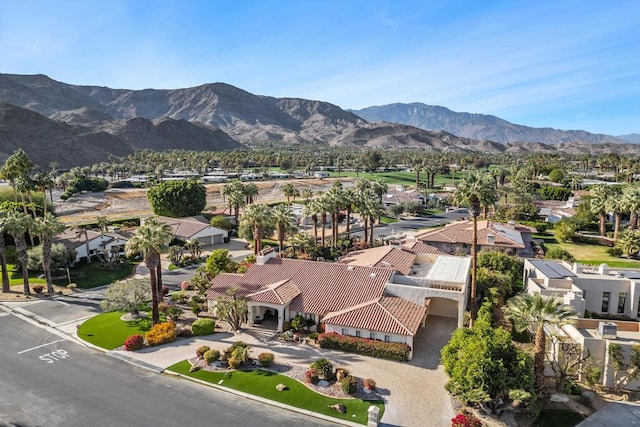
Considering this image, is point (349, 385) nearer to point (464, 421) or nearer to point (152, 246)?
point (464, 421)

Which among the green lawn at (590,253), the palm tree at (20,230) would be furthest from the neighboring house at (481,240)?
the palm tree at (20,230)

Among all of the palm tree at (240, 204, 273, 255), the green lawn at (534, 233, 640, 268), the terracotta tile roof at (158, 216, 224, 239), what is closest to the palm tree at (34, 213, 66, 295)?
the palm tree at (240, 204, 273, 255)

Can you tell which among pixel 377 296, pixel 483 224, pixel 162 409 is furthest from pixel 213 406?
pixel 483 224

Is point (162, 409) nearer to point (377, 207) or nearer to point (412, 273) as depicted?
point (412, 273)

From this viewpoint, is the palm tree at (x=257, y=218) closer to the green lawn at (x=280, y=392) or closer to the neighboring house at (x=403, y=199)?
the green lawn at (x=280, y=392)

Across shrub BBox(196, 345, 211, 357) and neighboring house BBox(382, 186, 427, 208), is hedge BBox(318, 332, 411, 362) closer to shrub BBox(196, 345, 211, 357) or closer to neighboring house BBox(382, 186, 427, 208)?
shrub BBox(196, 345, 211, 357)

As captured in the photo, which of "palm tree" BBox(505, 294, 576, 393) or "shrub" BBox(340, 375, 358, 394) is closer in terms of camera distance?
"palm tree" BBox(505, 294, 576, 393)
